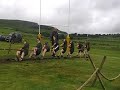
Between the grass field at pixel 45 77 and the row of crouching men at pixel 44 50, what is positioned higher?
the row of crouching men at pixel 44 50

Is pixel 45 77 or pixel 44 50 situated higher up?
pixel 44 50

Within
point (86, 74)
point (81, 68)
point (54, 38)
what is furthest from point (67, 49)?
point (86, 74)

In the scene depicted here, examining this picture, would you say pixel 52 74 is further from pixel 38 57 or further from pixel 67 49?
pixel 67 49

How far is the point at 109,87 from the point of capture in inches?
737

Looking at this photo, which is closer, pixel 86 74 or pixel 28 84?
pixel 28 84

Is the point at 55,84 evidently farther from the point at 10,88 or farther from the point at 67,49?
the point at 67,49

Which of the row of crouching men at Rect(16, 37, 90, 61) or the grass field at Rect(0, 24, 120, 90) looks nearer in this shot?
the grass field at Rect(0, 24, 120, 90)

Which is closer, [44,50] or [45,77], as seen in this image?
[45,77]

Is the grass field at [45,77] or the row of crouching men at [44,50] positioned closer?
the grass field at [45,77]

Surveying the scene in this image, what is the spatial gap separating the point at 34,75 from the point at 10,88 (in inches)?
150

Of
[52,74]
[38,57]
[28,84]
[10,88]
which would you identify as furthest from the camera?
[38,57]

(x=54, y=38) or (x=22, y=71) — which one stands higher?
(x=54, y=38)

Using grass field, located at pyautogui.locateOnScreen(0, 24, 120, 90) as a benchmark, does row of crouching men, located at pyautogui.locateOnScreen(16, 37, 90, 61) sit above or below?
above

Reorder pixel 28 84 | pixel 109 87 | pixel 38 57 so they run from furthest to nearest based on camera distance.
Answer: pixel 38 57 < pixel 109 87 < pixel 28 84
